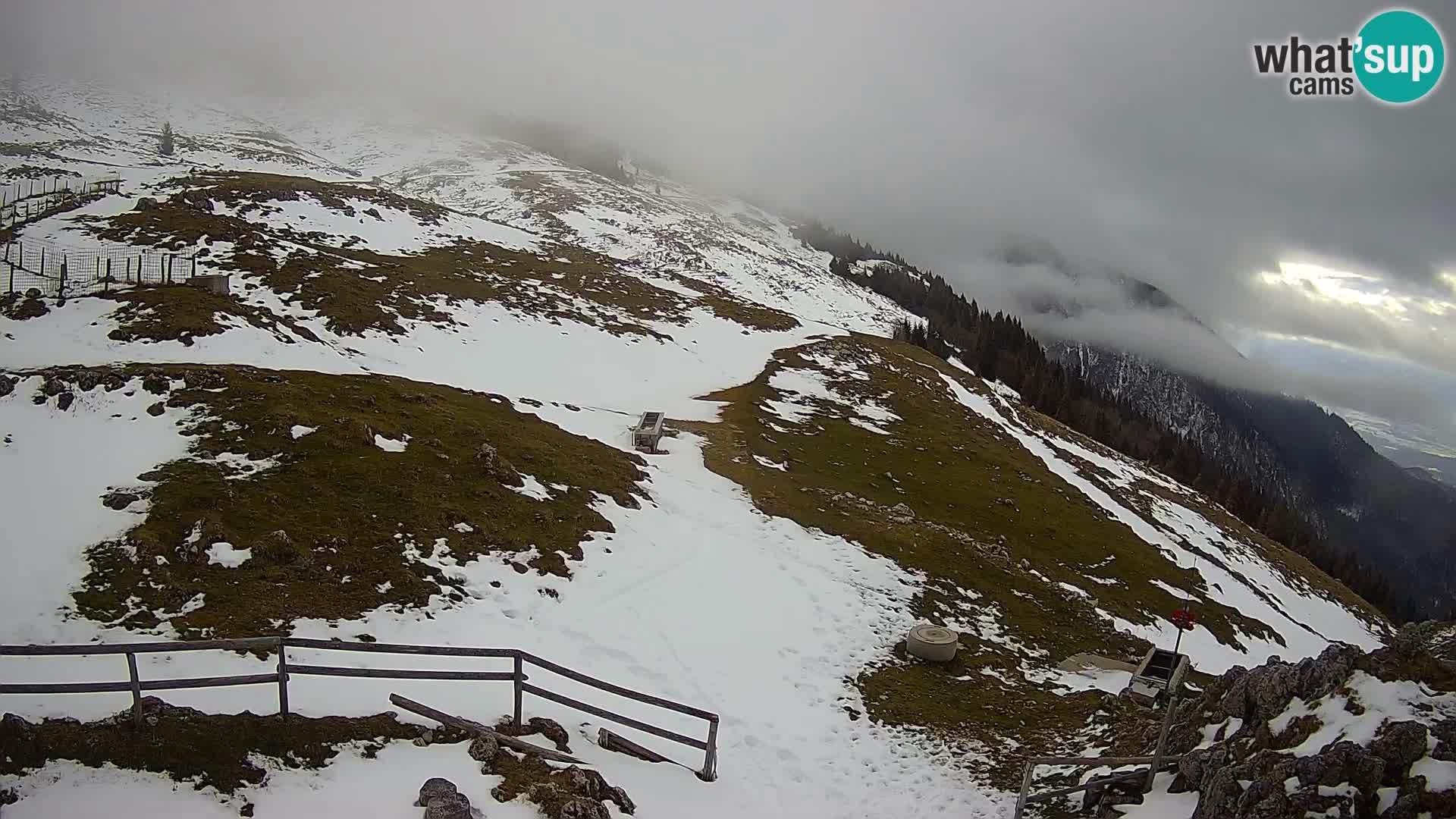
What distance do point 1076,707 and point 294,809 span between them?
67.1 ft

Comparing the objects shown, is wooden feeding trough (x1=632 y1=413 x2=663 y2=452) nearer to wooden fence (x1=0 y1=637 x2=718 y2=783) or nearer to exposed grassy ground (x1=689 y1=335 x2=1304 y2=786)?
exposed grassy ground (x1=689 y1=335 x2=1304 y2=786)

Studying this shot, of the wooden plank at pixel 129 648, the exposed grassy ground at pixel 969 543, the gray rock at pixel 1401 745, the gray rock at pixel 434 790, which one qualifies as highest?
the gray rock at pixel 1401 745

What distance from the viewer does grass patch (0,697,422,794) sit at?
389 inches

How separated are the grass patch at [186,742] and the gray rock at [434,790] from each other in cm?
177

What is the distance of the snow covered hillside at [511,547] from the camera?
45.3 ft

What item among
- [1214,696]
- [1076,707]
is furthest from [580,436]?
[1214,696]

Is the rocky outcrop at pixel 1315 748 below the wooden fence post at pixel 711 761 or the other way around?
the other way around

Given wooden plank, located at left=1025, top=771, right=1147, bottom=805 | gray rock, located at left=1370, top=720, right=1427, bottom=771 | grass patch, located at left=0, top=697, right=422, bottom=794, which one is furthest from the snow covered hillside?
gray rock, located at left=1370, top=720, right=1427, bottom=771

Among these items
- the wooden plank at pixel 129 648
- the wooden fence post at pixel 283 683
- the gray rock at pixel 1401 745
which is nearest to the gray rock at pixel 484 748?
the wooden fence post at pixel 283 683

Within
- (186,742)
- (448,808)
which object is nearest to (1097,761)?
(448,808)

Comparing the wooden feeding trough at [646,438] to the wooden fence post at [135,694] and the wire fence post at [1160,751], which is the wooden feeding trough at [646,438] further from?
the wire fence post at [1160,751]

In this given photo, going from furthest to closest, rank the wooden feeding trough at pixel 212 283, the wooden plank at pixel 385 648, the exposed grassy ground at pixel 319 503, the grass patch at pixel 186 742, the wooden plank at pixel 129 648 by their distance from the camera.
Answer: the wooden feeding trough at pixel 212 283, the exposed grassy ground at pixel 319 503, the wooden plank at pixel 385 648, the grass patch at pixel 186 742, the wooden plank at pixel 129 648

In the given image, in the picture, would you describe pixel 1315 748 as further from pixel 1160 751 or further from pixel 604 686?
pixel 604 686

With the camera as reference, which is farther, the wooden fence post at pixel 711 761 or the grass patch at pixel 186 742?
the wooden fence post at pixel 711 761
